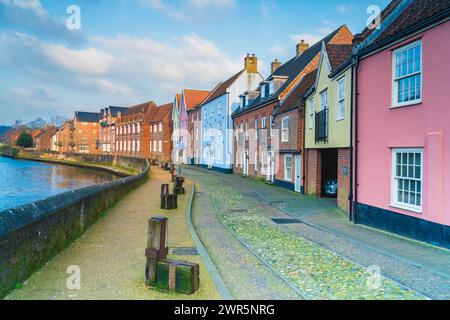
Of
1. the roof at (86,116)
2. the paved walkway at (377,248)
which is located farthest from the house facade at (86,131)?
the paved walkway at (377,248)

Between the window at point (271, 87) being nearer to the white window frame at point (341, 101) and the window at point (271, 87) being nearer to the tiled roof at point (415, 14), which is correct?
the white window frame at point (341, 101)

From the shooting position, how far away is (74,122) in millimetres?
111375

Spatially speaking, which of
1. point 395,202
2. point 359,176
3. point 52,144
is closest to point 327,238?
point 395,202

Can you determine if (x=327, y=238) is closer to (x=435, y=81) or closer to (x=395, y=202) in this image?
(x=395, y=202)

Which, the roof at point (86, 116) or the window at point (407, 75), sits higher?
the roof at point (86, 116)

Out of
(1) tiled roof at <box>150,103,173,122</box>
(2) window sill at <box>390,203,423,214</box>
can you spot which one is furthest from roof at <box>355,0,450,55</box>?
(1) tiled roof at <box>150,103,173,122</box>

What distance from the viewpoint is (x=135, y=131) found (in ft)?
265

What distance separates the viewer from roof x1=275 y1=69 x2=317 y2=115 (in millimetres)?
23380

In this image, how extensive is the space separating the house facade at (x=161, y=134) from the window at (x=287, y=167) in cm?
4153

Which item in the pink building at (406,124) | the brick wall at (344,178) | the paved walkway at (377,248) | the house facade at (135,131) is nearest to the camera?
the paved walkway at (377,248)

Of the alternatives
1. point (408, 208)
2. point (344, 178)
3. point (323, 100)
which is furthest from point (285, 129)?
point (408, 208)

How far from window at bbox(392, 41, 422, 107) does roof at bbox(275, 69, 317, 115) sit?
11184mm

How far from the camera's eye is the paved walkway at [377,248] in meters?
6.88

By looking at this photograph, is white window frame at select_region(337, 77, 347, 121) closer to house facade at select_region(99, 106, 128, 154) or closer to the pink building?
the pink building
